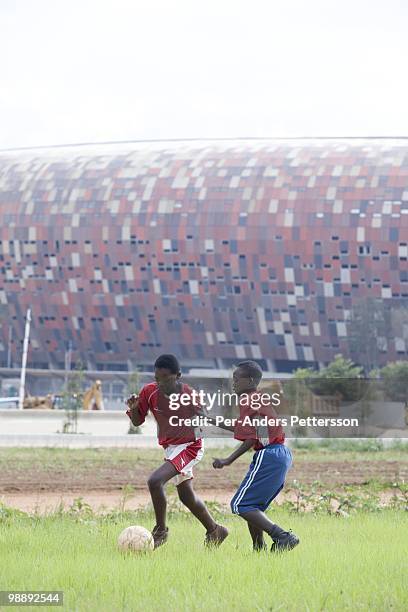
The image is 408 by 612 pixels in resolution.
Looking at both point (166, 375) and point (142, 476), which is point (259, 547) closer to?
point (166, 375)

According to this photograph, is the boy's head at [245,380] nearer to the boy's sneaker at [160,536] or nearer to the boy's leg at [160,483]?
the boy's leg at [160,483]

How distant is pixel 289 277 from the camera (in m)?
95.5

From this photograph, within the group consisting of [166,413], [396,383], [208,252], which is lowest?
[208,252]

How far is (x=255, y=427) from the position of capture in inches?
370

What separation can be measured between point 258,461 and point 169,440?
2.92 feet

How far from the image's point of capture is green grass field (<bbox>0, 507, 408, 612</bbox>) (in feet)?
25.0

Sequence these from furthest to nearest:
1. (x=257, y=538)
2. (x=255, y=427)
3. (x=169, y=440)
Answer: (x=169, y=440), (x=257, y=538), (x=255, y=427)

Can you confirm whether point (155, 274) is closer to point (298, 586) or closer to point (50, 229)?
point (50, 229)

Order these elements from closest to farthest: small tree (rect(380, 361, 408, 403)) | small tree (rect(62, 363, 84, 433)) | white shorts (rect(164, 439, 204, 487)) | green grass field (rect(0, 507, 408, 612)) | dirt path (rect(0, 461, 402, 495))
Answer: green grass field (rect(0, 507, 408, 612)), white shorts (rect(164, 439, 204, 487)), dirt path (rect(0, 461, 402, 495)), small tree (rect(62, 363, 84, 433)), small tree (rect(380, 361, 408, 403))

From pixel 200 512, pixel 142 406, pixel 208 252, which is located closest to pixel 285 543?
pixel 200 512

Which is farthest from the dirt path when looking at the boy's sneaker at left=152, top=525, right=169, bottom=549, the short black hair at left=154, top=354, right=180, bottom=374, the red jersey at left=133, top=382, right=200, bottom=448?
the short black hair at left=154, top=354, right=180, bottom=374

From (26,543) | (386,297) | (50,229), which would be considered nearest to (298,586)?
(26,543)

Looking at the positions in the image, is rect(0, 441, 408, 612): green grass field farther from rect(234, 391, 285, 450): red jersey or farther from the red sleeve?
the red sleeve

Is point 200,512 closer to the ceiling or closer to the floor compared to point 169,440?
closer to the floor
